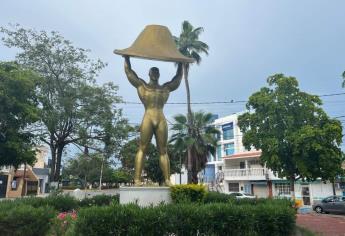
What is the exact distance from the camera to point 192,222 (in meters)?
5.89

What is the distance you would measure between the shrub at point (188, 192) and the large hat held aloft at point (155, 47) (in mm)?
3402

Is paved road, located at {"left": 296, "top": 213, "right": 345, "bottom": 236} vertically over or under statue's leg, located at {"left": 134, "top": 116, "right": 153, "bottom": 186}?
under

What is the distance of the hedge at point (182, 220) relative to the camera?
5.46 metres

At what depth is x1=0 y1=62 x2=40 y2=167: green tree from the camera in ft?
52.3

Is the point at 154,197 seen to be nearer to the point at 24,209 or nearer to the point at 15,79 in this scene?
the point at 24,209

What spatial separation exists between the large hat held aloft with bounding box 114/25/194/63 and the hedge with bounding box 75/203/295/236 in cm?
446

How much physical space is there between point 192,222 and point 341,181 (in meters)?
29.6

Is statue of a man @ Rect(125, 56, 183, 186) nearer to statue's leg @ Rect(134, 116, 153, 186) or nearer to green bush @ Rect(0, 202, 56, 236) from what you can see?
statue's leg @ Rect(134, 116, 153, 186)

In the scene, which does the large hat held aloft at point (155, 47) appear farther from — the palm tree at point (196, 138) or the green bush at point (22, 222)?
the palm tree at point (196, 138)

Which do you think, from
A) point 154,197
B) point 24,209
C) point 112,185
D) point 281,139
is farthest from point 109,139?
point 112,185

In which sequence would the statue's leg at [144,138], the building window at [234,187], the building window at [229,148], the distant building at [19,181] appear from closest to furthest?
1. the statue's leg at [144,138]
2. the building window at [234,187]
3. the distant building at [19,181]
4. the building window at [229,148]

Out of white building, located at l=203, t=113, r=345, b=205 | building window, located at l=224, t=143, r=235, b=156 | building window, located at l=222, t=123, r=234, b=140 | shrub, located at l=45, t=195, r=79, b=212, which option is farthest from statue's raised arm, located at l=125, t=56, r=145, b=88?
building window, located at l=222, t=123, r=234, b=140

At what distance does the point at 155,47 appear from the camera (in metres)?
9.51

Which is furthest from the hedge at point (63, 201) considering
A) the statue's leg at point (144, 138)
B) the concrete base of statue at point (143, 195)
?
the statue's leg at point (144, 138)
